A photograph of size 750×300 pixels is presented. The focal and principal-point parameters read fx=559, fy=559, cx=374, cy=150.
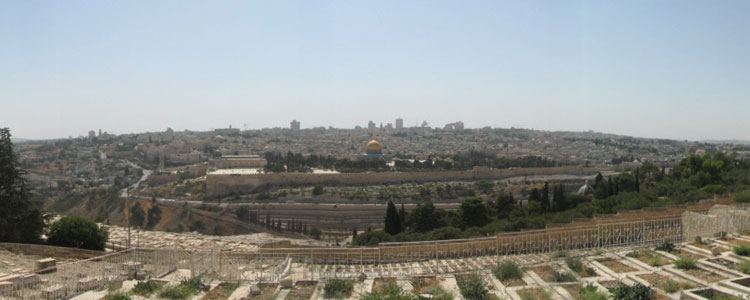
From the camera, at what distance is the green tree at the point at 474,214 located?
17.7 metres

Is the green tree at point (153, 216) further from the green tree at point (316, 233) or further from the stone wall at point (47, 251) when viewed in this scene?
the stone wall at point (47, 251)

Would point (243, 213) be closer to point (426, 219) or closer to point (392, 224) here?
point (392, 224)

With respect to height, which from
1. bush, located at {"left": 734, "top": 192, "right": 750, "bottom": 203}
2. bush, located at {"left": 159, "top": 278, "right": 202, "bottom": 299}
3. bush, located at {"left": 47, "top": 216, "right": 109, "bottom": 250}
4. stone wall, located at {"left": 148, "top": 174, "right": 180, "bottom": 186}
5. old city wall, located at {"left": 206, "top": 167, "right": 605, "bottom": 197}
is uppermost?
bush, located at {"left": 734, "top": 192, "right": 750, "bottom": 203}

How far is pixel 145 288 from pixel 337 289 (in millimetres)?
2359

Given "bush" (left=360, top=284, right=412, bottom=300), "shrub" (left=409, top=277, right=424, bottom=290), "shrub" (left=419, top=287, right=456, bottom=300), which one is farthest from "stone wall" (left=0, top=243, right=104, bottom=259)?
"shrub" (left=419, top=287, right=456, bottom=300)

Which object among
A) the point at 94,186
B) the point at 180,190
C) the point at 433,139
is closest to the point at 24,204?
the point at 180,190

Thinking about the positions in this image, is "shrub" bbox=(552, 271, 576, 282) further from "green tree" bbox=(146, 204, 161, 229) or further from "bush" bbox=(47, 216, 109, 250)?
"green tree" bbox=(146, 204, 161, 229)

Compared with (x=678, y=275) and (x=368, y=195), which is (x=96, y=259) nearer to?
(x=678, y=275)

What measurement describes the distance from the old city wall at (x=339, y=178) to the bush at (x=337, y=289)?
28.1 meters

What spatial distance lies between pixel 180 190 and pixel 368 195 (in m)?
12.5

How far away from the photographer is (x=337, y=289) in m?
6.92

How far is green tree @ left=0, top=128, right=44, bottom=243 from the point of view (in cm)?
1178

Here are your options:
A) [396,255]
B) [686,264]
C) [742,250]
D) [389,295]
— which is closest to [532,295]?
[389,295]

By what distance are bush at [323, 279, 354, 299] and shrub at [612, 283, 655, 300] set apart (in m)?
3.04
